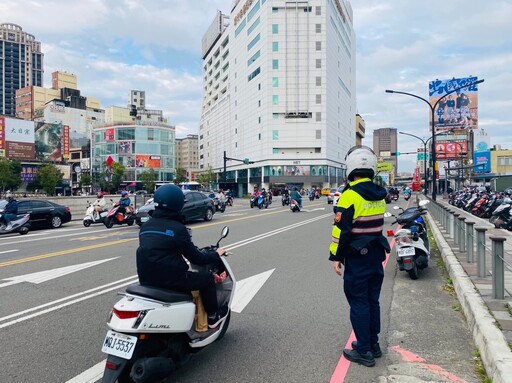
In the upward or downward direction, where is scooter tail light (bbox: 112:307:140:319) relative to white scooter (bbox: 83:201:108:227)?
upward

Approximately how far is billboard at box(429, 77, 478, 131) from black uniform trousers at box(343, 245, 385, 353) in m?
63.5

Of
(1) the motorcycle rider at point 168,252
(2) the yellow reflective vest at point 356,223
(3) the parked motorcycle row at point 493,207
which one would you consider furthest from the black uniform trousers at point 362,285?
(3) the parked motorcycle row at point 493,207

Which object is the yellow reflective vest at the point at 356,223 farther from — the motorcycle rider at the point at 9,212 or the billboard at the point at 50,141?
the billboard at the point at 50,141

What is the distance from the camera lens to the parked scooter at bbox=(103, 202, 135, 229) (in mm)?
17469

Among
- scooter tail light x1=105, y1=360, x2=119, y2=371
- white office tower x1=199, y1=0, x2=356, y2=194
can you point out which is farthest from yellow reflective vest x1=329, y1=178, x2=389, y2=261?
white office tower x1=199, y1=0, x2=356, y2=194

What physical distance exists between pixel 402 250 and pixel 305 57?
258 ft

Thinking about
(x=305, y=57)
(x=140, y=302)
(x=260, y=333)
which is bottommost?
(x=260, y=333)

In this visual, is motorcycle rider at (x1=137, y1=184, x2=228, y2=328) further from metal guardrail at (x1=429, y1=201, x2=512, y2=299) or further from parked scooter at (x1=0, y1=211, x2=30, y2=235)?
parked scooter at (x1=0, y1=211, x2=30, y2=235)

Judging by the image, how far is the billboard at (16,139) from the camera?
72500mm

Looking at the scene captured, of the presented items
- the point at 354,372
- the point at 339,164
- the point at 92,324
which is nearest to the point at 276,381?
the point at 354,372

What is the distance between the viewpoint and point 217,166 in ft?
366

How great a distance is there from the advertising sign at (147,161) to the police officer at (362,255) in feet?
326

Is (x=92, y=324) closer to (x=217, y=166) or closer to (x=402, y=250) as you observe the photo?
(x=402, y=250)

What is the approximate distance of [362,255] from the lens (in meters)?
4.00
